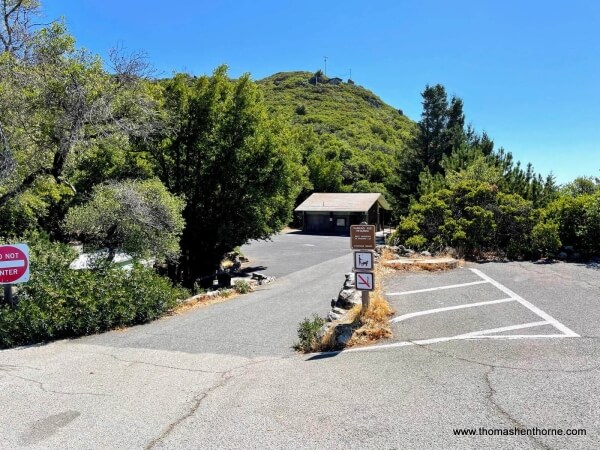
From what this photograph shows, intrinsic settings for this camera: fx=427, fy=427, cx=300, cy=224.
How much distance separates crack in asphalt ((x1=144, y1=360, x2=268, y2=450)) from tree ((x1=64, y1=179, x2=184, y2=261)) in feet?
20.2

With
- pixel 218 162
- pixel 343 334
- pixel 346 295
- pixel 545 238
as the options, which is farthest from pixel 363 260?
pixel 218 162

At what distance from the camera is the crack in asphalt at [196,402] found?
4078mm

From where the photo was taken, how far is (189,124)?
1894 cm

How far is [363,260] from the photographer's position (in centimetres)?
693

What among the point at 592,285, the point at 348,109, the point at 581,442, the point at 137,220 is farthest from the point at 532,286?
the point at 348,109

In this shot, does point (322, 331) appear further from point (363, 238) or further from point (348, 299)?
point (363, 238)

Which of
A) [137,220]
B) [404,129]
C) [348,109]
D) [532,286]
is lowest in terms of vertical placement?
[532,286]

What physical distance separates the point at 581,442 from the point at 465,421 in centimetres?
90

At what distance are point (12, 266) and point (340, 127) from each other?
84.0 meters

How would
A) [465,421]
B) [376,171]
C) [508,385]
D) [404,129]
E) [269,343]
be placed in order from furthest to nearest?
1. [404,129]
2. [376,171]
3. [269,343]
4. [508,385]
5. [465,421]

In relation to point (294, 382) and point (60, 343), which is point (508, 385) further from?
point (60, 343)

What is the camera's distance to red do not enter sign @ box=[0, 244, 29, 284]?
8211 millimetres

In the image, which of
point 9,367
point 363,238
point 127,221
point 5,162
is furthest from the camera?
point 127,221

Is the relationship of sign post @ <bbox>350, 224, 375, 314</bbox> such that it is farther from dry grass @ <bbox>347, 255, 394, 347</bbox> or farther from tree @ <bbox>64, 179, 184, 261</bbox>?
tree @ <bbox>64, 179, 184, 261</bbox>
